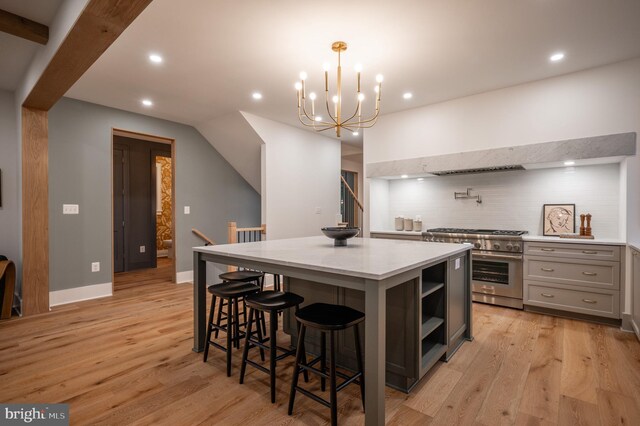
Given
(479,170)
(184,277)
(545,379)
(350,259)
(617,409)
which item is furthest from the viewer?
(184,277)

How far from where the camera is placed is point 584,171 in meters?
3.67

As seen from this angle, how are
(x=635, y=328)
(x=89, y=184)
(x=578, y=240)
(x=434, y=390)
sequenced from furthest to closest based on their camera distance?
(x=89, y=184)
(x=578, y=240)
(x=635, y=328)
(x=434, y=390)

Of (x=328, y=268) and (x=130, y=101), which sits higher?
(x=130, y=101)

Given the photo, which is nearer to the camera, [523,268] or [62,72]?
[62,72]

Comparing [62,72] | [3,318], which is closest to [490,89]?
[62,72]

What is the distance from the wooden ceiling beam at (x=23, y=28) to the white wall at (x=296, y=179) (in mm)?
2460

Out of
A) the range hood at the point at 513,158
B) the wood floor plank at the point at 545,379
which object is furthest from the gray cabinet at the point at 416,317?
the range hood at the point at 513,158

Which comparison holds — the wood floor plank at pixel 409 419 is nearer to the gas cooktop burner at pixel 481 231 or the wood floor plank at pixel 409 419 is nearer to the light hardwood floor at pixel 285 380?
Answer: the light hardwood floor at pixel 285 380

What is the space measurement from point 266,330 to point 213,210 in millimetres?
3231

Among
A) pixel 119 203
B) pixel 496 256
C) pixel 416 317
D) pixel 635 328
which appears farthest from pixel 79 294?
pixel 635 328

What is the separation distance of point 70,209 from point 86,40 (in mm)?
2846

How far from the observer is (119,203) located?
626cm

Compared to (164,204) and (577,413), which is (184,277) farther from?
(577,413)

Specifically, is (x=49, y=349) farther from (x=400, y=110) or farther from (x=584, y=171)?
(x=584, y=171)
